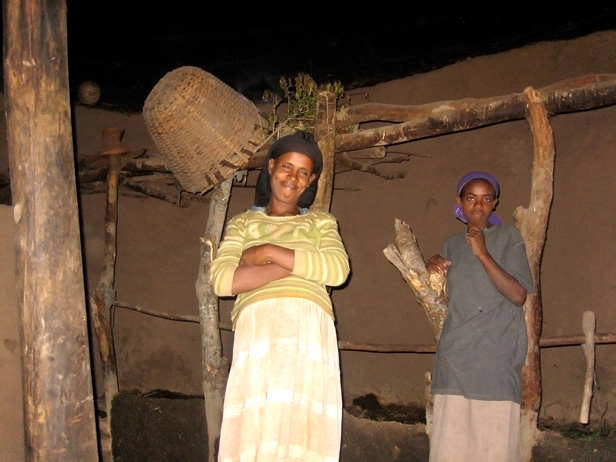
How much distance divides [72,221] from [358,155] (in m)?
2.80

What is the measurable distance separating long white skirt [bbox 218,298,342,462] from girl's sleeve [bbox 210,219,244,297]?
0.16m

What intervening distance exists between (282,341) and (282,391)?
0.54 ft

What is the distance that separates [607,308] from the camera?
4172mm

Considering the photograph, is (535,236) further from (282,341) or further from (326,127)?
(282,341)

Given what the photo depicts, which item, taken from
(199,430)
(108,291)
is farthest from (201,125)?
(199,430)

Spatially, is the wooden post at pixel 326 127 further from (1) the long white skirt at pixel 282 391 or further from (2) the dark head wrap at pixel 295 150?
(1) the long white skirt at pixel 282 391

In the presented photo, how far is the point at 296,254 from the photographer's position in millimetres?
2098

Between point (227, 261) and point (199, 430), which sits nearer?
point (227, 261)

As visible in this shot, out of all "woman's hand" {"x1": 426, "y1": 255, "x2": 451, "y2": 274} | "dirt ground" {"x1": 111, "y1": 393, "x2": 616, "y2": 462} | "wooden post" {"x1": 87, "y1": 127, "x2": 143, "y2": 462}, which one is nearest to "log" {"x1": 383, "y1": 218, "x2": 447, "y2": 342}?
"woman's hand" {"x1": 426, "y1": 255, "x2": 451, "y2": 274}

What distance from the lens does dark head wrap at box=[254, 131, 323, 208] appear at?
7.84 ft

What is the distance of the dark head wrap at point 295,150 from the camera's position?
2389 millimetres

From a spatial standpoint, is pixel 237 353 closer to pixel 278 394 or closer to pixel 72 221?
pixel 278 394

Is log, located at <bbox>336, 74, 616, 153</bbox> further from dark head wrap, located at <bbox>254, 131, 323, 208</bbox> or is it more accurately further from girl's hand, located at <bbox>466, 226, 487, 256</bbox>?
dark head wrap, located at <bbox>254, 131, 323, 208</bbox>

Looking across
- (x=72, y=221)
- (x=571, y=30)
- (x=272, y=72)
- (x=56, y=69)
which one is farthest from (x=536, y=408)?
(x=272, y=72)
